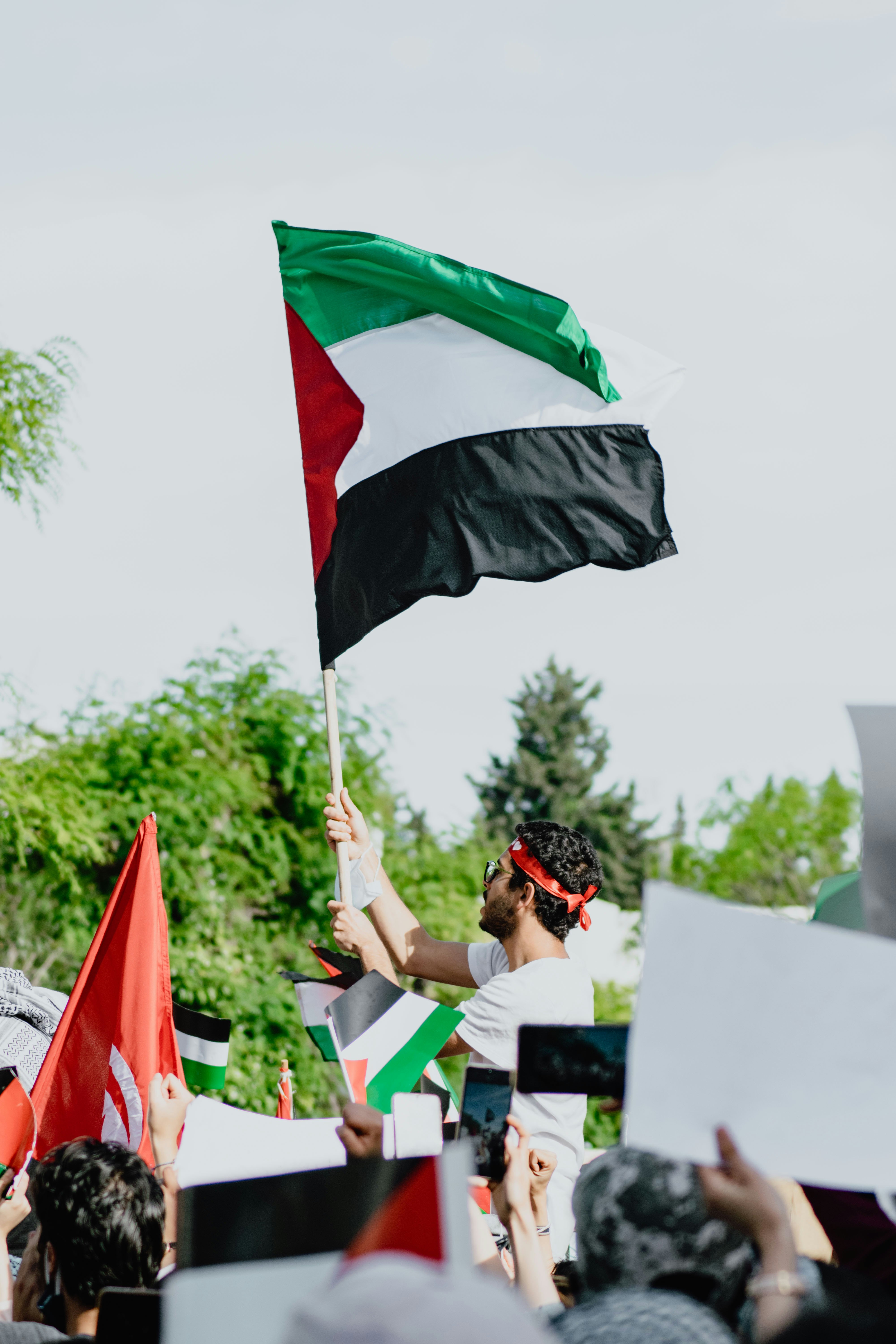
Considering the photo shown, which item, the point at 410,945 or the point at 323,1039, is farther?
the point at 410,945

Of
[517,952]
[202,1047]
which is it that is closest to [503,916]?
[517,952]

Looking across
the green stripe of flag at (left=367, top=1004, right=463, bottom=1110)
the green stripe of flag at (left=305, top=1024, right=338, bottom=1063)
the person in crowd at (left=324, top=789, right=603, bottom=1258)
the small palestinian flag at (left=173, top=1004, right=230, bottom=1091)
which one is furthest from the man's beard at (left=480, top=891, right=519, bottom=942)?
the small palestinian flag at (left=173, top=1004, right=230, bottom=1091)

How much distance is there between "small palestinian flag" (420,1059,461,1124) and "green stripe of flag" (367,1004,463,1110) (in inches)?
4.1

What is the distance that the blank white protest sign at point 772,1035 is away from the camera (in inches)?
74.5

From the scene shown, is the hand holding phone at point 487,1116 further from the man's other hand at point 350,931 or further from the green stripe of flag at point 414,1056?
the man's other hand at point 350,931

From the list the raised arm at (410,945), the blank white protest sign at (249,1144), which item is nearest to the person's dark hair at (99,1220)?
the blank white protest sign at (249,1144)

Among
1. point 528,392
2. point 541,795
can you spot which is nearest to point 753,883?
point 541,795

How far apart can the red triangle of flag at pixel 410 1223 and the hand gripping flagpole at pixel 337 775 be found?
2218 mm

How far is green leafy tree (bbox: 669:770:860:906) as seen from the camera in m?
40.8

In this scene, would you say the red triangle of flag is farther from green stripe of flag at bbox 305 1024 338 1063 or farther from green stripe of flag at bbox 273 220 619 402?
green stripe of flag at bbox 273 220 619 402

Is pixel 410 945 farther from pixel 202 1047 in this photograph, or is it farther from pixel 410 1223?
pixel 410 1223

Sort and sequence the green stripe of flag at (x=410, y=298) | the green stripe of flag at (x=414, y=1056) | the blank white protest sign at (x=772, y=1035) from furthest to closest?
the green stripe of flag at (x=410, y=298) < the green stripe of flag at (x=414, y=1056) < the blank white protest sign at (x=772, y=1035)

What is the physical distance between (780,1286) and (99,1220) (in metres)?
1.34

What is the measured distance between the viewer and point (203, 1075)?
4.59 meters
